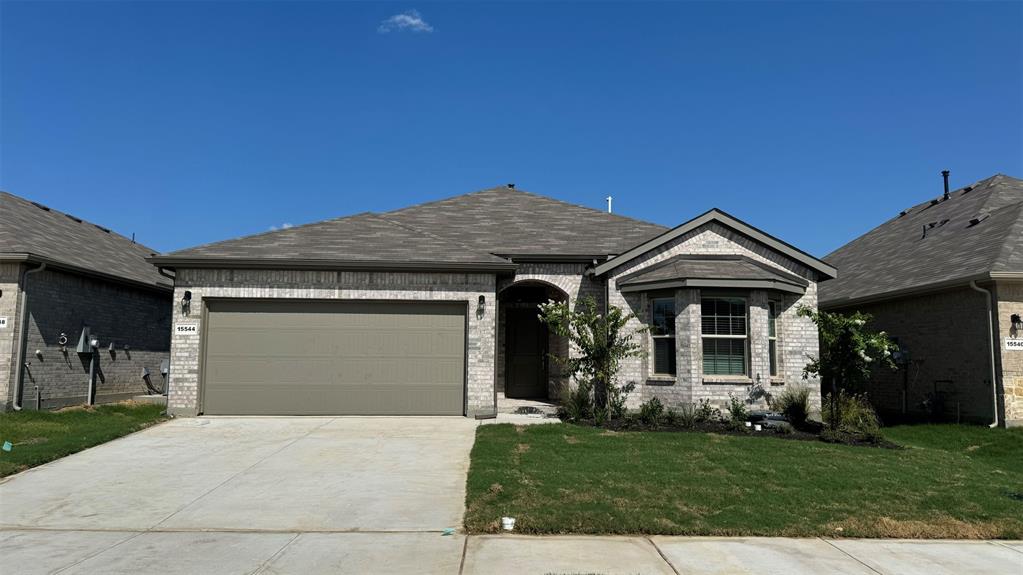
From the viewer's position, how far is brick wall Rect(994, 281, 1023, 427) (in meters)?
12.5

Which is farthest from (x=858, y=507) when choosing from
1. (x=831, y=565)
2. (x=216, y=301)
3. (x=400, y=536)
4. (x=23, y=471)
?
(x=216, y=301)

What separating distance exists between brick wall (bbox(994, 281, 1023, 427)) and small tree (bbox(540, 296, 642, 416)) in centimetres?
716

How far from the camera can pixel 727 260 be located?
1469cm

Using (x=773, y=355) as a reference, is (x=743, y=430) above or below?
below

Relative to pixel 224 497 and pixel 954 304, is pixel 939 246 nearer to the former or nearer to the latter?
pixel 954 304

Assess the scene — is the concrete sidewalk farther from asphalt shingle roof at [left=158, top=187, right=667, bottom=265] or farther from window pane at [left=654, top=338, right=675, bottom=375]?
asphalt shingle roof at [left=158, top=187, right=667, bottom=265]

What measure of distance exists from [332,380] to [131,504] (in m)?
6.26

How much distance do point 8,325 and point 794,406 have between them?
1675 cm

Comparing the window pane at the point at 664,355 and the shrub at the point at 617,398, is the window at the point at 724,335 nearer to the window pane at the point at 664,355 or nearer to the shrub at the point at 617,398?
the window pane at the point at 664,355

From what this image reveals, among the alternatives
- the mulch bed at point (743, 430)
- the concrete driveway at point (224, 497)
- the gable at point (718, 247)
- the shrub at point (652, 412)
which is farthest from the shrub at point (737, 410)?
the concrete driveway at point (224, 497)

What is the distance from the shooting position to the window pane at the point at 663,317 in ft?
45.8

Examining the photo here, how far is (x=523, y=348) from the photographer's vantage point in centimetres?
1770

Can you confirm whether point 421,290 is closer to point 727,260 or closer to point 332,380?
point 332,380

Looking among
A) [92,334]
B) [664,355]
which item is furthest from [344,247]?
[664,355]
